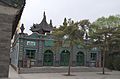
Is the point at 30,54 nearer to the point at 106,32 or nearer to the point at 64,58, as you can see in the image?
the point at 64,58

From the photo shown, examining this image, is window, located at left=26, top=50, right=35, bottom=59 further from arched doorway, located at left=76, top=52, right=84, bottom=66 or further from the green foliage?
the green foliage

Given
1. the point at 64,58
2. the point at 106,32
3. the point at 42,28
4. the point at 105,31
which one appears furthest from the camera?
the point at 42,28

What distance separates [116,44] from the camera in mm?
26516

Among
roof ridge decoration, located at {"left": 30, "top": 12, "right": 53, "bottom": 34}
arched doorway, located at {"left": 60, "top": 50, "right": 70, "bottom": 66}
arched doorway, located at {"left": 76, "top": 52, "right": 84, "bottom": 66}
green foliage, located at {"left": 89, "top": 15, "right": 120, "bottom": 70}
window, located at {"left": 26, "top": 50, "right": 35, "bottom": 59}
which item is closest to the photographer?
green foliage, located at {"left": 89, "top": 15, "right": 120, "bottom": 70}

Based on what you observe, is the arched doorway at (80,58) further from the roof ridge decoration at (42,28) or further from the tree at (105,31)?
the tree at (105,31)

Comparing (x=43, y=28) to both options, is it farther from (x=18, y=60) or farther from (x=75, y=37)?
(x=75, y=37)

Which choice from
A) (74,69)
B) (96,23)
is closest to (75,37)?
(96,23)

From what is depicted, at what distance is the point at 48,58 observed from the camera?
33.0m

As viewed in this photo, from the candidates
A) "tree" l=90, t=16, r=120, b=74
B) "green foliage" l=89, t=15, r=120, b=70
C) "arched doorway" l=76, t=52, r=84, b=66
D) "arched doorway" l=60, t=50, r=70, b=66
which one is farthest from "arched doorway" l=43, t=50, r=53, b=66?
"tree" l=90, t=16, r=120, b=74

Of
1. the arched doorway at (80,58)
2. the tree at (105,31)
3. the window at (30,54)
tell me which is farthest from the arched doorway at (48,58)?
the tree at (105,31)

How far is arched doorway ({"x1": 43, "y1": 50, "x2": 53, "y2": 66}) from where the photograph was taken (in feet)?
108

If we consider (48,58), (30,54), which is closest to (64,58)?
(48,58)

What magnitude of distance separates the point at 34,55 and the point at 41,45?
1.57 metres

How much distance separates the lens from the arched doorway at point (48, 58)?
32844 mm
